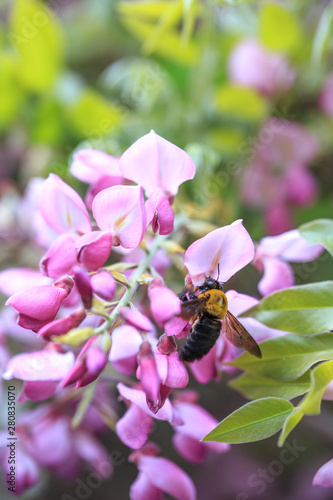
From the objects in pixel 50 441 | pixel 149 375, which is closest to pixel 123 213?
pixel 149 375

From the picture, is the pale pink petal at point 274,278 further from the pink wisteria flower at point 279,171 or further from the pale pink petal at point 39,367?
the pink wisteria flower at point 279,171

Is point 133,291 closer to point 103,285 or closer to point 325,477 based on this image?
point 103,285

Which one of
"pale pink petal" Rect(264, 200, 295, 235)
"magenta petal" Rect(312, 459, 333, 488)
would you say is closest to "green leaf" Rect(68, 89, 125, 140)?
"pale pink petal" Rect(264, 200, 295, 235)

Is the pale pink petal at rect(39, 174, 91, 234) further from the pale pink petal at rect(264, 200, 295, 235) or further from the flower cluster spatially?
the pale pink petal at rect(264, 200, 295, 235)

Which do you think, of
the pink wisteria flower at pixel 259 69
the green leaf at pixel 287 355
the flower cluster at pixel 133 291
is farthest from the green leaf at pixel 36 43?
the green leaf at pixel 287 355

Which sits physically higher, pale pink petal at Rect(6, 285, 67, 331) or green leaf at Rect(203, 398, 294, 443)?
pale pink petal at Rect(6, 285, 67, 331)

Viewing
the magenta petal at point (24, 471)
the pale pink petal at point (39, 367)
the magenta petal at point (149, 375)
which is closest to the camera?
the magenta petal at point (149, 375)
